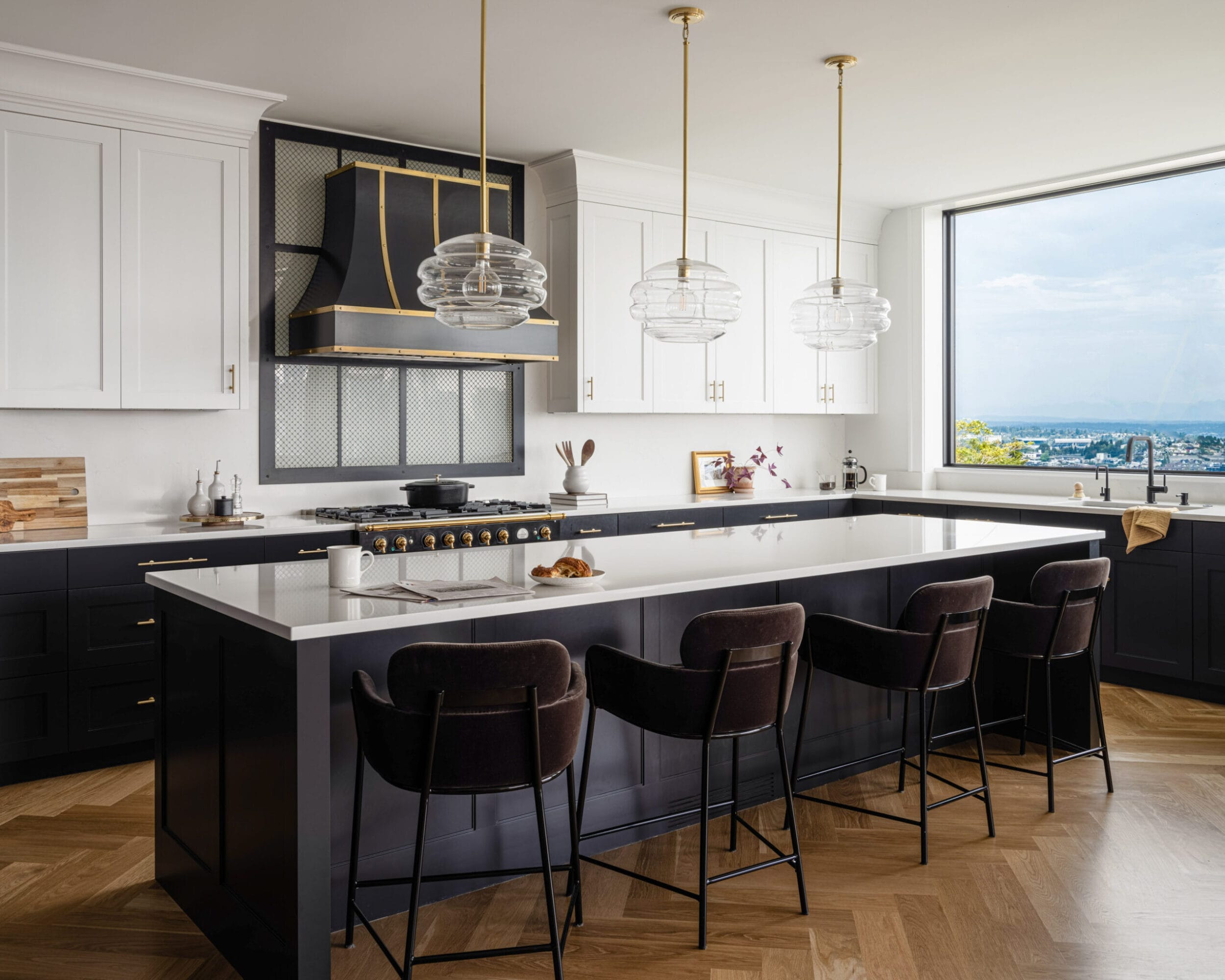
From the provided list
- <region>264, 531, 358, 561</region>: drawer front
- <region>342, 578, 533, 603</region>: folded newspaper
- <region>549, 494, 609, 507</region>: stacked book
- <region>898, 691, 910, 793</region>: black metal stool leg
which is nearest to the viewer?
<region>342, 578, 533, 603</region>: folded newspaper

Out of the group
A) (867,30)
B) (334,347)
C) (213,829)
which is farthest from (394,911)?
(867,30)

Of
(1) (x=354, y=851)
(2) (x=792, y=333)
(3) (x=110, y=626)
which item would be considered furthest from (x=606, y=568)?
(2) (x=792, y=333)

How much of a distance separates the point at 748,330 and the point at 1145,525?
2550mm

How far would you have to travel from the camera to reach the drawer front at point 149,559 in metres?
3.97

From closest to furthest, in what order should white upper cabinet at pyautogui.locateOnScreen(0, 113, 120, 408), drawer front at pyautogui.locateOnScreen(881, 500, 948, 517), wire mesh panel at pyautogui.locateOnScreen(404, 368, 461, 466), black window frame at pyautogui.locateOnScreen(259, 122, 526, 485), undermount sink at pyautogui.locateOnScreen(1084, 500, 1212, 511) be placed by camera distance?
1. white upper cabinet at pyautogui.locateOnScreen(0, 113, 120, 408)
2. black window frame at pyautogui.locateOnScreen(259, 122, 526, 485)
3. undermount sink at pyautogui.locateOnScreen(1084, 500, 1212, 511)
4. wire mesh panel at pyautogui.locateOnScreen(404, 368, 461, 466)
5. drawer front at pyautogui.locateOnScreen(881, 500, 948, 517)

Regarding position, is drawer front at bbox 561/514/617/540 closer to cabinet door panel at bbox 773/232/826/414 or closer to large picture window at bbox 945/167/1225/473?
cabinet door panel at bbox 773/232/826/414

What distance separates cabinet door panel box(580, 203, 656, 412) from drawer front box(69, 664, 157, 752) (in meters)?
2.69

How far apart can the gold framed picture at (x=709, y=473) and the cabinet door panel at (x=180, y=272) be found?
3008 millimetres

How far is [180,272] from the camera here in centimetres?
448

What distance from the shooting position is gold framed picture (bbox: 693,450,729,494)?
6.64m

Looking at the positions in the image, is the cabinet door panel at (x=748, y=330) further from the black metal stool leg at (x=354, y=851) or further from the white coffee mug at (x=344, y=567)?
the black metal stool leg at (x=354, y=851)

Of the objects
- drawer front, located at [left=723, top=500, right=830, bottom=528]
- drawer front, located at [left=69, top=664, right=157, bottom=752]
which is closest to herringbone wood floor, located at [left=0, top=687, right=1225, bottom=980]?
drawer front, located at [left=69, top=664, right=157, bottom=752]

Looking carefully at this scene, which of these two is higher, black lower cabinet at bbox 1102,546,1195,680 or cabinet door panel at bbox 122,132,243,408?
cabinet door panel at bbox 122,132,243,408

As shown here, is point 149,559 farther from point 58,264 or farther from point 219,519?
point 58,264
